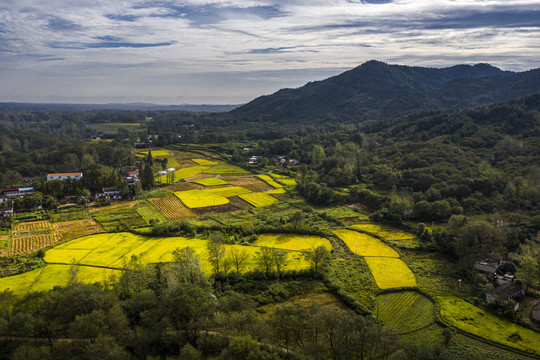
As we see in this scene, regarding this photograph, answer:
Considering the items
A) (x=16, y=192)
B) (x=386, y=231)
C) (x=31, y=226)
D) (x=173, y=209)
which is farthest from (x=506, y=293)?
(x=16, y=192)

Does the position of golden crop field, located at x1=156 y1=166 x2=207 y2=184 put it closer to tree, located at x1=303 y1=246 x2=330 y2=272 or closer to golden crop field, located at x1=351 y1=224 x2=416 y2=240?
golden crop field, located at x1=351 y1=224 x2=416 y2=240

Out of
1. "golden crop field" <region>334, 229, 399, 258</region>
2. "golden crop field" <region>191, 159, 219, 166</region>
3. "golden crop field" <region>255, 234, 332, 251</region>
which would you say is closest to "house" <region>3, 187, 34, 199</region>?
"golden crop field" <region>191, 159, 219, 166</region>

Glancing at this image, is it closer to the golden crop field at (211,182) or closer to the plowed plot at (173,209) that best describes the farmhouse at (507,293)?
the plowed plot at (173,209)

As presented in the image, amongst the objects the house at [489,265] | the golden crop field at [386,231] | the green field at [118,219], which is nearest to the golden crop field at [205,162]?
the green field at [118,219]

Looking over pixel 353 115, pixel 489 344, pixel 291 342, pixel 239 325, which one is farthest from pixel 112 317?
pixel 353 115

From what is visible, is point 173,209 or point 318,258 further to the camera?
point 173,209

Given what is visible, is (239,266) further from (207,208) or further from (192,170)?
(192,170)

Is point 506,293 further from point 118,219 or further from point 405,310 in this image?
point 118,219
